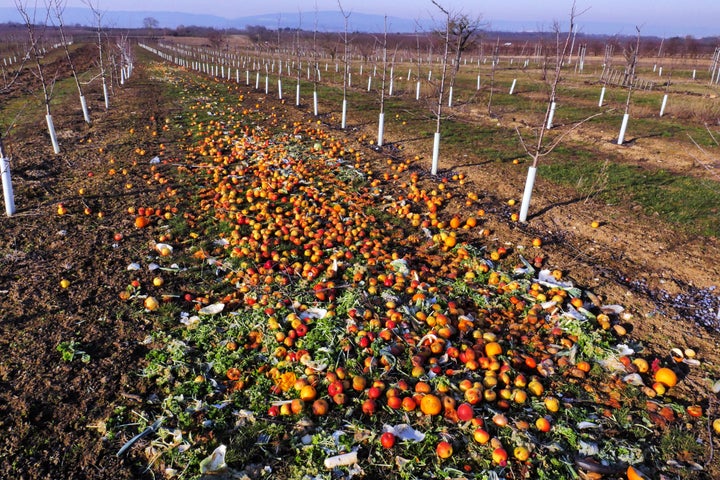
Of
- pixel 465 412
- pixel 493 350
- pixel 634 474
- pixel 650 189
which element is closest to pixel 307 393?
pixel 465 412

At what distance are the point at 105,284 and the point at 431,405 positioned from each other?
18.4 feet

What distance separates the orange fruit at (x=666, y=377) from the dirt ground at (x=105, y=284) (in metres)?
0.24

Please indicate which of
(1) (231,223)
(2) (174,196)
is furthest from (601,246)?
(2) (174,196)

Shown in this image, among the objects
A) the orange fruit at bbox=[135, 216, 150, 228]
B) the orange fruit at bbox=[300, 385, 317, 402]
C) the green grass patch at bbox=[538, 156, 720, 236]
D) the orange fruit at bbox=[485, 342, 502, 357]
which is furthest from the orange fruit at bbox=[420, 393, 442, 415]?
the green grass patch at bbox=[538, 156, 720, 236]

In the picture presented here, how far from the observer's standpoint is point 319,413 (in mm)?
4516

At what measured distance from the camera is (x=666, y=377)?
5.00 metres

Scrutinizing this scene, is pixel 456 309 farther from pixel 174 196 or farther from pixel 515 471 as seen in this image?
pixel 174 196

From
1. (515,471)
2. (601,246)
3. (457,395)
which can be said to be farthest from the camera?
(601,246)

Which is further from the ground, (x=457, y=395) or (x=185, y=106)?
(x=185, y=106)

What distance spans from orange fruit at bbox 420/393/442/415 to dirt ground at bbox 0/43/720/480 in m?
2.67

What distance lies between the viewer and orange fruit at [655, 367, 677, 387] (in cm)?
498

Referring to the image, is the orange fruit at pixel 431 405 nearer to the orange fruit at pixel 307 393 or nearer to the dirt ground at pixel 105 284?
the orange fruit at pixel 307 393

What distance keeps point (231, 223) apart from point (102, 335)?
154 inches

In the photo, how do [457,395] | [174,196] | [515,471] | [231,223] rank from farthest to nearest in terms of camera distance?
[174,196], [231,223], [457,395], [515,471]
